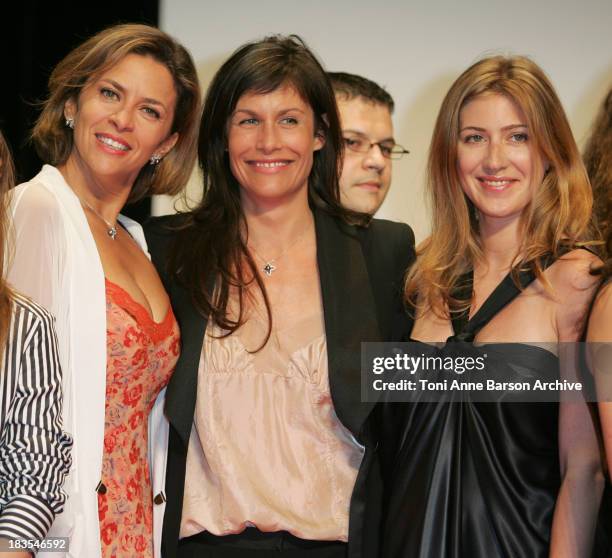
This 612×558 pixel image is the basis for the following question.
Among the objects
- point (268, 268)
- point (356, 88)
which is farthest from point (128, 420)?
point (356, 88)

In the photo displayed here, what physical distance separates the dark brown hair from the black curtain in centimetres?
101

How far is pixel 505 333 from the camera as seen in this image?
234 cm

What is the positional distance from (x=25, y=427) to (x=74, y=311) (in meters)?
0.59

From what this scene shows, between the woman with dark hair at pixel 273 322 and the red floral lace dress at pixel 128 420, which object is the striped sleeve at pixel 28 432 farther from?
the woman with dark hair at pixel 273 322

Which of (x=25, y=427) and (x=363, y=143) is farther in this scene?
(x=363, y=143)

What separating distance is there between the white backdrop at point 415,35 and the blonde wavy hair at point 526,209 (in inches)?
45.9

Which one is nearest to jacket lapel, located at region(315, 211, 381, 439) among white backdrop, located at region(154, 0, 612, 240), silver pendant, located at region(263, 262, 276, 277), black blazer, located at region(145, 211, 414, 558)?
black blazer, located at region(145, 211, 414, 558)

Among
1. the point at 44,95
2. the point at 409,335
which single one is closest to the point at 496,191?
the point at 409,335

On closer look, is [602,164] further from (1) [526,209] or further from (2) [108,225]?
(2) [108,225]

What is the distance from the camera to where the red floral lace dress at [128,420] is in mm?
2311

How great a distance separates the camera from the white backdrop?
368 cm

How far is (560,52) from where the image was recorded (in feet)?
12.1

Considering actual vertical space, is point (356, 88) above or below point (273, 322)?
above

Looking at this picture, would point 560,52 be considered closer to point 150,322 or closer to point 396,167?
point 396,167
